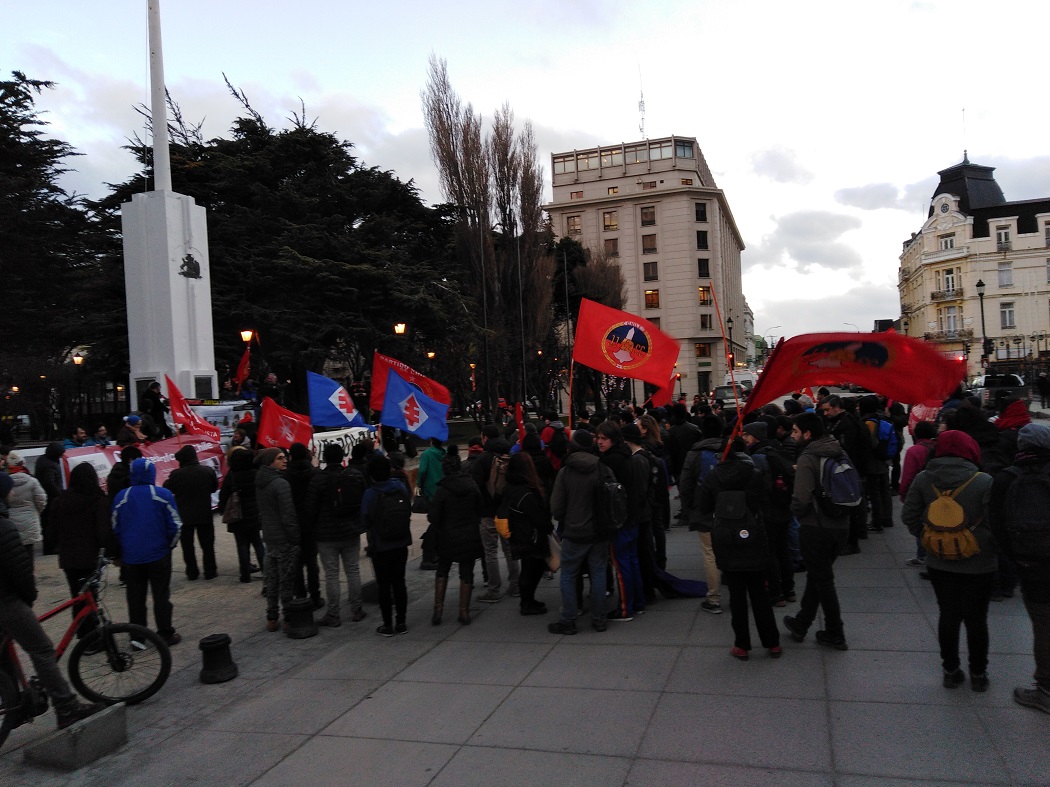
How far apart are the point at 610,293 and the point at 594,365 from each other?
37150 millimetres

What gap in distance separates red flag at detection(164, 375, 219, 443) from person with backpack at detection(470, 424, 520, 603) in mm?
6886

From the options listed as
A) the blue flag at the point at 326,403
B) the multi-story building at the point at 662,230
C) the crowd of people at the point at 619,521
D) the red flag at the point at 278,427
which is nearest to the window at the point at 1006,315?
the multi-story building at the point at 662,230

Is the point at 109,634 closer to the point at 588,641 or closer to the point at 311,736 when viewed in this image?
the point at 311,736

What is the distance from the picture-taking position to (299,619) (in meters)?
7.10

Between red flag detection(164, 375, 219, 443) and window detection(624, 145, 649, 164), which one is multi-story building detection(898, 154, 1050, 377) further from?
red flag detection(164, 375, 219, 443)

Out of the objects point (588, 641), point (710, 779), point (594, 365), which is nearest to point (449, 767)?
point (710, 779)

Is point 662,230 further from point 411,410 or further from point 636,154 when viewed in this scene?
point 411,410

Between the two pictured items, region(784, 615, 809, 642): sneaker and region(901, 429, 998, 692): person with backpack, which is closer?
region(901, 429, 998, 692): person with backpack

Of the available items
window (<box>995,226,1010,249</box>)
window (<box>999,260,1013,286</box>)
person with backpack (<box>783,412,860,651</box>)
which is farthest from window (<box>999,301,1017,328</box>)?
person with backpack (<box>783,412,860,651</box>)

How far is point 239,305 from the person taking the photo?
27859 mm

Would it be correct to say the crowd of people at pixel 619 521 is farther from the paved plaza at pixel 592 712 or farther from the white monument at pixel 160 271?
the white monument at pixel 160 271

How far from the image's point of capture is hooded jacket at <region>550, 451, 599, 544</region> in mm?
6492

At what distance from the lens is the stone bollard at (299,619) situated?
23.2 ft

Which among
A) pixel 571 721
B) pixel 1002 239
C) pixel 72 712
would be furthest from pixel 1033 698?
pixel 1002 239
